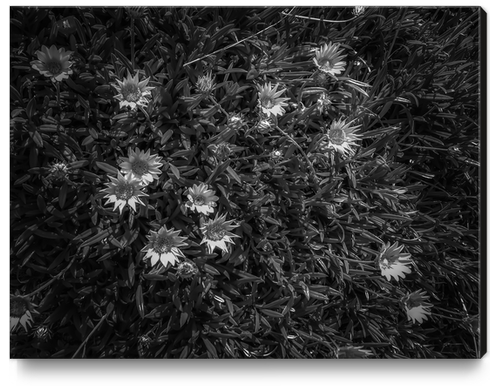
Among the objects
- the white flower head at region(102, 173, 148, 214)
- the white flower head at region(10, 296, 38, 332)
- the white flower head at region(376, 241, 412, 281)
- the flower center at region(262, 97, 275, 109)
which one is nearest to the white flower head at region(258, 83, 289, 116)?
the flower center at region(262, 97, 275, 109)

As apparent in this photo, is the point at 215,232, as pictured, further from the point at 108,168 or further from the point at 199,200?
the point at 108,168

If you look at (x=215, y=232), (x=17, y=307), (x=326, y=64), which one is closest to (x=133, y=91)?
(x=215, y=232)

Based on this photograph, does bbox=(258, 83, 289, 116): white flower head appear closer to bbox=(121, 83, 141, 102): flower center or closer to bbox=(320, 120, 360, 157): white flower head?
bbox=(320, 120, 360, 157): white flower head

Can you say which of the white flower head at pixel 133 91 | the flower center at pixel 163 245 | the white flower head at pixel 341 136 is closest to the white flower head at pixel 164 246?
the flower center at pixel 163 245

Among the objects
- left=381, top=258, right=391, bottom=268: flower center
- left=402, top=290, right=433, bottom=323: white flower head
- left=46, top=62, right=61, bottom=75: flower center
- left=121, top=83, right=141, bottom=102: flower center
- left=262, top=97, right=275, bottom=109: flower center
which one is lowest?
left=402, top=290, right=433, bottom=323: white flower head

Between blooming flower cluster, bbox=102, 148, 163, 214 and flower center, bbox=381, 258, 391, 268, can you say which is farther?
flower center, bbox=381, 258, 391, 268

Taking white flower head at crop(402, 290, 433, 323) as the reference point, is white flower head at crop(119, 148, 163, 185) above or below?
above

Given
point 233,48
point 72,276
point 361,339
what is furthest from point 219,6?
point 361,339
